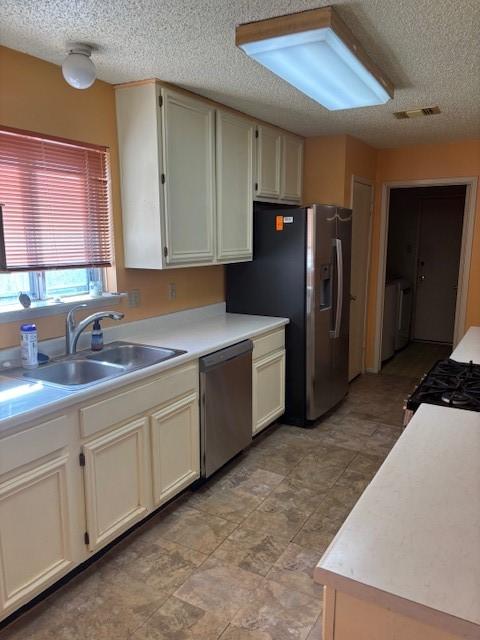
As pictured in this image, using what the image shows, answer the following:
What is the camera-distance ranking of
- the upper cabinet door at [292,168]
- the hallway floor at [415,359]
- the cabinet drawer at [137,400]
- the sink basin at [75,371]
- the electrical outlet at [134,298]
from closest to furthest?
the cabinet drawer at [137,400] < the sink basin at [75,371] < the electrical outlet at [134,298] < the upper cabinet door at [292,168] < the hallway floor at [415,359]

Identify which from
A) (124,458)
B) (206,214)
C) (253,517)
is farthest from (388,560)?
(206,214)

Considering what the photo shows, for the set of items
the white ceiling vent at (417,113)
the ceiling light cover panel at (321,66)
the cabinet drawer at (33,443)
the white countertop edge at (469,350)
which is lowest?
the cabinet drawer at (33,443)

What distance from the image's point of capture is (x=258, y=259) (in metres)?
3.64

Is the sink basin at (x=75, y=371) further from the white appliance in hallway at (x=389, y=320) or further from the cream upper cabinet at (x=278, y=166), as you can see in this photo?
the white appliance in hallway at (x=389, y=320)

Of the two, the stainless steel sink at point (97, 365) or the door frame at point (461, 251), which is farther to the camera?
the door frame at point (461, 251)

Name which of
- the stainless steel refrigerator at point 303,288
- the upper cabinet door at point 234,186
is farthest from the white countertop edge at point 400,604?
the stainless steel refrigerator at point 303,288

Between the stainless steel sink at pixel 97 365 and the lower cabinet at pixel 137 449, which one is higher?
the stainless steel sink at pixel 97 365

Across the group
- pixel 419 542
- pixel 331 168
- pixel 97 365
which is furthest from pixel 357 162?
pixel 419 542

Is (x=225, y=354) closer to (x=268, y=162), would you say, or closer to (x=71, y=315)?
(x=71, y=315)

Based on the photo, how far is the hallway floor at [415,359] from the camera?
5.25 m

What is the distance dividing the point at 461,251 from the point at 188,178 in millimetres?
3094

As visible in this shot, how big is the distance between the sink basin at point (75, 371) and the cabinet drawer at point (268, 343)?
107 centimetres

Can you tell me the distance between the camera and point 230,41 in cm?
208

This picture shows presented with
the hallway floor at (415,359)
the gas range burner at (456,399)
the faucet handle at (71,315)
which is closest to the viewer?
the gas range burner at (456,399)
